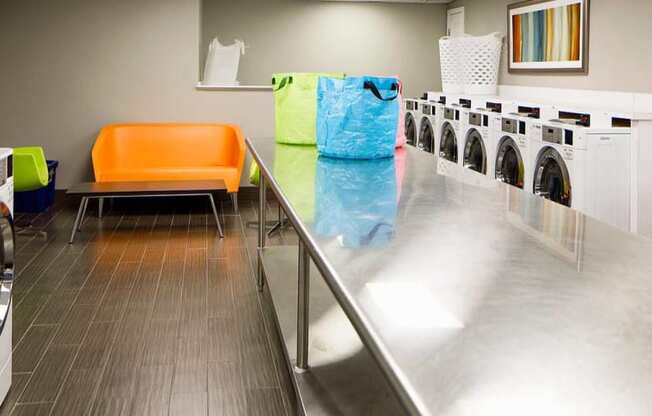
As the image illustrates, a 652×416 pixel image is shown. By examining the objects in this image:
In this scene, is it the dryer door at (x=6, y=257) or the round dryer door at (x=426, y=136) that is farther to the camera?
the round dryer door at (x=426, y=136)

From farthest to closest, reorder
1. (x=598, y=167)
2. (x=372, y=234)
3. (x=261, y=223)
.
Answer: (x=598, y=167), (x=261, y=223), (x=372, y=234)

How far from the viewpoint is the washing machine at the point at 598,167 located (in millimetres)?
4426

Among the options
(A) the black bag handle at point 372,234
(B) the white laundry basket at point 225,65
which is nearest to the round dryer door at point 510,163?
(B) the white laundry basket at point 225,65

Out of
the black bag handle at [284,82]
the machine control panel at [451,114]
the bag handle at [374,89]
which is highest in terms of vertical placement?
the machine control panel at [451,114]

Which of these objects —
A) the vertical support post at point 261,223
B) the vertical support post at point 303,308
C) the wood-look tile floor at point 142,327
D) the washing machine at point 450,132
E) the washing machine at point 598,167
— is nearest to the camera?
the vertical support post at point 303,308

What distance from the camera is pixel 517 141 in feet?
17.8

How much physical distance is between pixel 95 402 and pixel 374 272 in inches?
72.8

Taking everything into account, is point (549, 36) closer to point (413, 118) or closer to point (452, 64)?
point (452, 64)

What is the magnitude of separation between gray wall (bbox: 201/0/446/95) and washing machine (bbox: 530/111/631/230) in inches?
187

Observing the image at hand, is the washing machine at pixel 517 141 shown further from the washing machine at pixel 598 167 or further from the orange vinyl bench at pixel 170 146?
the orange vinyl bench at pixel 170 146

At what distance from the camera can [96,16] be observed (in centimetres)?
696

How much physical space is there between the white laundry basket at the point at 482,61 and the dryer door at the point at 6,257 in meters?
5.48

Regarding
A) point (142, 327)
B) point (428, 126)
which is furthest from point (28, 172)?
point (428, 126)

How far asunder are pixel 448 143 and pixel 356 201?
17.8 feet
